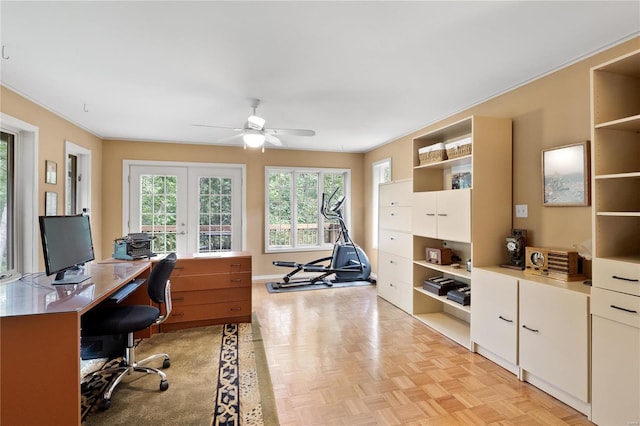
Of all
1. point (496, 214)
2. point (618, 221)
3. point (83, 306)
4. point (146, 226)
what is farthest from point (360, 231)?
point (83, 306)

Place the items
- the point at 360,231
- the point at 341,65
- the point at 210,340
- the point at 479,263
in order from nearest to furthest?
the point at 341,65, the point at 479,263, the point at 210,340, the point at 360,231

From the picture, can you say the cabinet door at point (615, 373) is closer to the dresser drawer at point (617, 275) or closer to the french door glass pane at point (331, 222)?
the dresser drawer at point (617, 275)

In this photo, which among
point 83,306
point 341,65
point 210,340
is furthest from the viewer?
point 210,340

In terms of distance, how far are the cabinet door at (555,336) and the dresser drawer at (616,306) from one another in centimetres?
8

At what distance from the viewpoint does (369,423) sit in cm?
183

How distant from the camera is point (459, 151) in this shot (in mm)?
3004

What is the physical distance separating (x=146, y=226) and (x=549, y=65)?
5.57 metres

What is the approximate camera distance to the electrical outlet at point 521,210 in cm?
274

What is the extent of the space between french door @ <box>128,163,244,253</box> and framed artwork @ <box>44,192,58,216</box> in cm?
150

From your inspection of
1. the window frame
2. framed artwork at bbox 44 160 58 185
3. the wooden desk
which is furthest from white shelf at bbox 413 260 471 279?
framed artwork at bbox 44 160 58 185

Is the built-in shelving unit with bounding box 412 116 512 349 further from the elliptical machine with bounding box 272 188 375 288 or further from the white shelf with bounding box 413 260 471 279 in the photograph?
the elliptical machine with bounding box 272 188 375 288

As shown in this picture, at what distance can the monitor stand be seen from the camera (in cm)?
202

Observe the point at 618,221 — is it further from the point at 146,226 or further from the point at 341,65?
the point at 146,226

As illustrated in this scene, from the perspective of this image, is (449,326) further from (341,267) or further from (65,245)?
(65,245)
